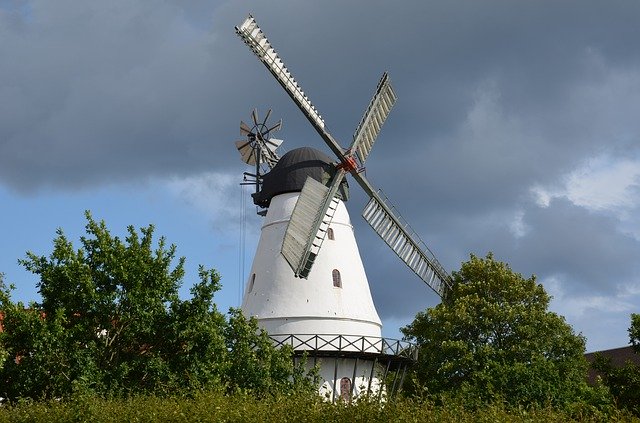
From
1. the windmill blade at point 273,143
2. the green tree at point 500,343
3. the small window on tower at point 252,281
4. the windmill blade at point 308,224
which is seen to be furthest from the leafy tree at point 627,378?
the windmill blade at point 273,143

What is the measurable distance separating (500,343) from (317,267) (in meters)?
10.8

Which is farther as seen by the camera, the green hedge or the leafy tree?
the leafy tree

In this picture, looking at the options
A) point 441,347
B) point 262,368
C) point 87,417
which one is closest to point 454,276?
point 441,347

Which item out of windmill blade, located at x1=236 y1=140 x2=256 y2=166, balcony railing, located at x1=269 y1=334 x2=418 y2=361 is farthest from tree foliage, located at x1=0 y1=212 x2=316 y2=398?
windmill blade, located at x1=236 y1=140 x2=256 y2=166

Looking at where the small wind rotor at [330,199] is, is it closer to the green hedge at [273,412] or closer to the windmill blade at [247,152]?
the windmill blade at [247,152]

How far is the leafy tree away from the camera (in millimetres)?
34188

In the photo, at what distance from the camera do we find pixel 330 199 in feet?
116

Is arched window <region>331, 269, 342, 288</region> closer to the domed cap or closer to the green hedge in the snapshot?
the domed cap

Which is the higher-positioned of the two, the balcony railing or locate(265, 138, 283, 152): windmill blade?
locate(265, 138, 283, 152): windmill blade

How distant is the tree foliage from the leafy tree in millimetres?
14944

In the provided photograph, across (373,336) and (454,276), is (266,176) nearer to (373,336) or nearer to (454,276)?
(373,336)

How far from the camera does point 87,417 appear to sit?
770 inches

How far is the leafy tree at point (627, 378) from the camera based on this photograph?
34188 mm

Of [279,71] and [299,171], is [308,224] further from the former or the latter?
[279,71]
